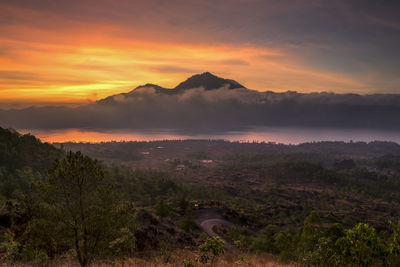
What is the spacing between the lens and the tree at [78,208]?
11.8 metres

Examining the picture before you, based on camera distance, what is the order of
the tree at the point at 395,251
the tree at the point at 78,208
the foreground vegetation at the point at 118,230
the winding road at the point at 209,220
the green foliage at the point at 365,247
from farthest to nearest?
the winding road at the point at 209,220
the green foliage at the point at 365,247
the tree at the point at 395,251
the foreground vegetation at the point at 118,230
the tree at the point at 78,208

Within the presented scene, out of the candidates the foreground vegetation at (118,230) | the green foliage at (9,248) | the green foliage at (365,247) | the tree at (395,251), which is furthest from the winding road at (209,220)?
the green foliage at (9,248)

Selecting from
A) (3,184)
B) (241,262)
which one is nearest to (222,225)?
(241,262)

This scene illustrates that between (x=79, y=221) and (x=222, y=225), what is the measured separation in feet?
182

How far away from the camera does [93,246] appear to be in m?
12.9

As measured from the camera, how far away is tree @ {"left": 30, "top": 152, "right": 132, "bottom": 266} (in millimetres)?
11750

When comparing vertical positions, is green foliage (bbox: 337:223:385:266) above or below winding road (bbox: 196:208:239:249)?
above

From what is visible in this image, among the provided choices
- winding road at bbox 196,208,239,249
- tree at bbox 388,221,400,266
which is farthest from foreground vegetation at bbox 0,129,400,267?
winding road at bbox 196,208,239,249

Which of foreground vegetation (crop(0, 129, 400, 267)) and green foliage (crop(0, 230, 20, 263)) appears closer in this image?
green foliage (crop(0, 230, 20, 263))

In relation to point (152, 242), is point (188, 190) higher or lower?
lower

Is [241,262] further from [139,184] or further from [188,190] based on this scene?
[188,190]

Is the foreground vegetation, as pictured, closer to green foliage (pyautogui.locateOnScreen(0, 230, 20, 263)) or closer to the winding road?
green foliage (pyautogui.locateOnScreen(0, 230, 20, 263))

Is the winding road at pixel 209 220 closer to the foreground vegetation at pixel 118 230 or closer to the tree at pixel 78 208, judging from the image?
the foreground vegetation at pixel 118 230

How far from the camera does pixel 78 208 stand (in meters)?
12.1
